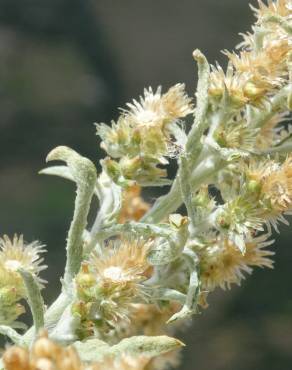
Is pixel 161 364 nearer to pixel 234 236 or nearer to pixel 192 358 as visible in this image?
pixel 234 236

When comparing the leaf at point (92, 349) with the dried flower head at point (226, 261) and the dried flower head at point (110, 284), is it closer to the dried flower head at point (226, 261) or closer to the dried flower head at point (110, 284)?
the dried flower head at point (110, 284)

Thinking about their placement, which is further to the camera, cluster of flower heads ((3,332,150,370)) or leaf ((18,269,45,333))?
leaf ((18,269,45,333))

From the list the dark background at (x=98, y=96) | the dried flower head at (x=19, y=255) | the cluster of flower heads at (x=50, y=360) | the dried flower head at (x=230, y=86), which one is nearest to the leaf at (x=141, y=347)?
the cluster of flower heads at (x=50, y=360)

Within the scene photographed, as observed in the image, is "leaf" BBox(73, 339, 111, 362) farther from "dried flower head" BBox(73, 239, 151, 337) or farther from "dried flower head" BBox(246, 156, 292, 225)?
"dried flower head" BBox(246, 156, 292, 225)

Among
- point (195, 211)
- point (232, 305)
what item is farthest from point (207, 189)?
point (232, 305)

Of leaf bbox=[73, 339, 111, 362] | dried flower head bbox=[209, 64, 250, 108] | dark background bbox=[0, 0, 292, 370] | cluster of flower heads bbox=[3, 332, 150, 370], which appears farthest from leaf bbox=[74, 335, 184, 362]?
dark background bbox=[0, 0, 292, 370]

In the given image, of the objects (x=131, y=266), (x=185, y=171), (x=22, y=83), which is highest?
(x=22, y=83)
